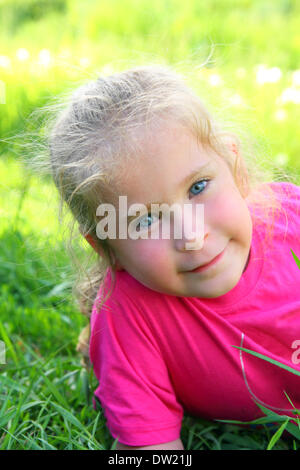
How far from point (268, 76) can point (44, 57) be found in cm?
132

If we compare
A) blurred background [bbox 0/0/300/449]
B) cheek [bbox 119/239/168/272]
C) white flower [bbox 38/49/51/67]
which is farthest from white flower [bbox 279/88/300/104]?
cheek [bbox 119/239/168/272]

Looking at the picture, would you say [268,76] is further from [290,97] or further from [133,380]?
[133,380]

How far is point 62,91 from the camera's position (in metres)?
1.80

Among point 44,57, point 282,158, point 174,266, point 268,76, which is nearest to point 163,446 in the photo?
point 174,266

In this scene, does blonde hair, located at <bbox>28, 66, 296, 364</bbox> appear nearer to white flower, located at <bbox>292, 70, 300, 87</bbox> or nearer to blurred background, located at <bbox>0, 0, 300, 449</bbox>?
blurred background, located at <bbox>0, 0, 300, 449</bbox>

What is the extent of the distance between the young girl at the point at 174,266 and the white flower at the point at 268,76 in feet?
5.62

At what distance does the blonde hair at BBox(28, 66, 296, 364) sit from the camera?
1.31 meters

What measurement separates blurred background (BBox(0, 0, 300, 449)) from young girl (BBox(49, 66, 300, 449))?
127 millimetres

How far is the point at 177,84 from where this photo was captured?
1445 millimetres

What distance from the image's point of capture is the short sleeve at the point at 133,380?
4.85 ft

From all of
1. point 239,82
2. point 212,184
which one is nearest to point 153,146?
point 212,184

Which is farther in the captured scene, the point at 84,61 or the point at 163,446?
the point at 84,61

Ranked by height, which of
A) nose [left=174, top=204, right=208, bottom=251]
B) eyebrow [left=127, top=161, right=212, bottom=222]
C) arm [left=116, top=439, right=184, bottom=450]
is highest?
eyebrow [left=127, top=161, right=212, bottom=222]

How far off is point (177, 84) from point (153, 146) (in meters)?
0.24
